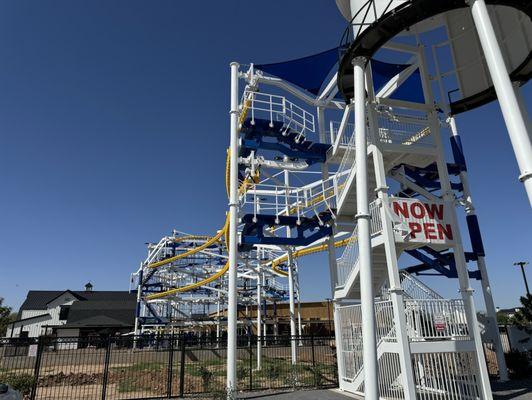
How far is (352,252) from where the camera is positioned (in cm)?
1366

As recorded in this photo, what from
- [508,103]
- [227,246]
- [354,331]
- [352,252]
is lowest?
[354,331]

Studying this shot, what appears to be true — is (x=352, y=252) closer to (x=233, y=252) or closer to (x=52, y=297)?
(x=233, y=252)

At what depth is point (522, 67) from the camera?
1045cm

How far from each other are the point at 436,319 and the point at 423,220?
2.89m

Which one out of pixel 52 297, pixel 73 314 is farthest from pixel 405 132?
pixel 52 297

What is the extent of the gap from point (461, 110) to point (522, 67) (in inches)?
106

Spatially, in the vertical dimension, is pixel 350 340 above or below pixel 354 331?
below

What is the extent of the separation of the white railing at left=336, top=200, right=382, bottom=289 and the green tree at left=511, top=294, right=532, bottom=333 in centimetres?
961

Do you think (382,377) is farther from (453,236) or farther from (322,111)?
(322,111)

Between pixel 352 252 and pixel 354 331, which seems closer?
pixel 354 331

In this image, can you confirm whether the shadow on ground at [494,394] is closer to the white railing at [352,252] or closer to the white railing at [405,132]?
the white railing at [352,252]

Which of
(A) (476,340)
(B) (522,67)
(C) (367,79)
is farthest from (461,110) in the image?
(A) (476,340)

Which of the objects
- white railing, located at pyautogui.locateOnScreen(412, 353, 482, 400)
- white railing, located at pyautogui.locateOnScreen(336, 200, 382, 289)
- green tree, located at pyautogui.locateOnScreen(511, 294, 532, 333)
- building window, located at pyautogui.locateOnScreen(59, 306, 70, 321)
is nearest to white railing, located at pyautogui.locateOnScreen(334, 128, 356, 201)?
white railing, located at pyautogui.locateOnScreen(336, 200, 382, 289)

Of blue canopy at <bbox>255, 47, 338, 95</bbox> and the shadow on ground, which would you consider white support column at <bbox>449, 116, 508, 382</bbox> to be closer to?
the shadow on ground
